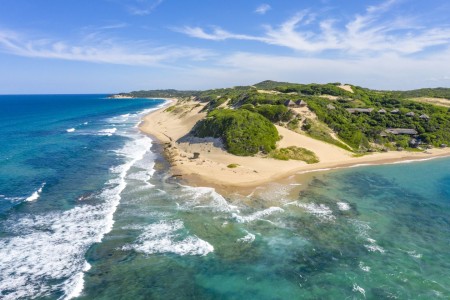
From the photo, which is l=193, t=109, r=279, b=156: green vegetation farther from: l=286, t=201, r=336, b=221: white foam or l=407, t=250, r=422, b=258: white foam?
l=407, t=250, r=422, b=258: white foam

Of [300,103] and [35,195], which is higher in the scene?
[300,103]

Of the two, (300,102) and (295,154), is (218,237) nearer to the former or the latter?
(295,154)

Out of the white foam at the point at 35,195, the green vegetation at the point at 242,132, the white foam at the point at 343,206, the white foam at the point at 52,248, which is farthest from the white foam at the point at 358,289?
the green vegetation at the point at 242,132

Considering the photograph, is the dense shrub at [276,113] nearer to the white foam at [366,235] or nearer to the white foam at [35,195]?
the white foam at [366,235]

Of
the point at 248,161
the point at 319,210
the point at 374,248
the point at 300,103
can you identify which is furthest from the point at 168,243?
the point at 300,103

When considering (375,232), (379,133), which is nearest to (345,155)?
(379,133)

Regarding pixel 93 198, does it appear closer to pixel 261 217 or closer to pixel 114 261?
pixel 114 261
